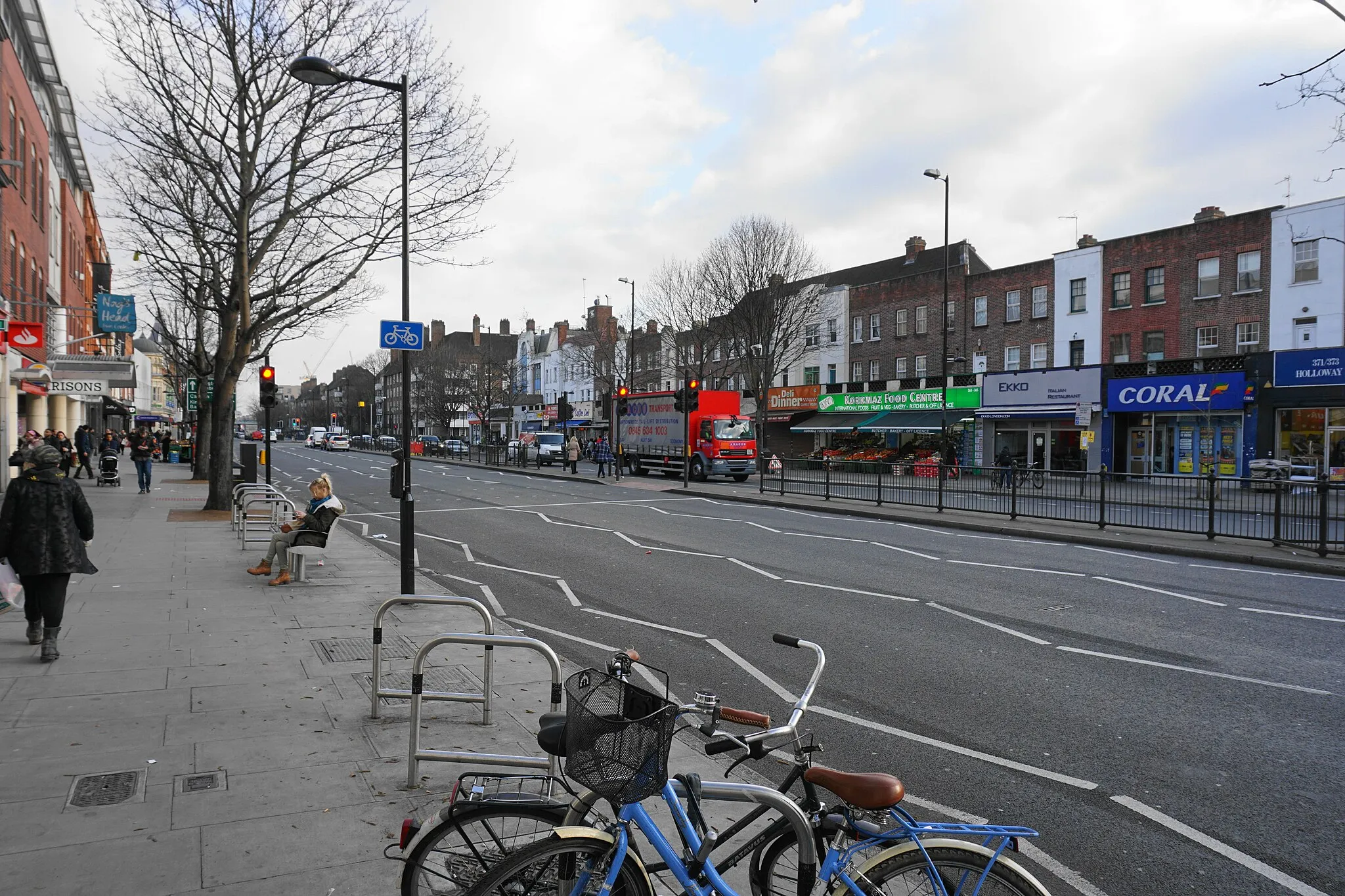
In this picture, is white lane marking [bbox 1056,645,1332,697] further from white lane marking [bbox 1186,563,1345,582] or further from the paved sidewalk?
white lane marking [bbox 1186,563,1345,582]

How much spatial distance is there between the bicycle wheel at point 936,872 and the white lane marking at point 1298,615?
8.76 metres

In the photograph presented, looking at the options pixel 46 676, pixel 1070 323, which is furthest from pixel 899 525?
pixel 1070 323

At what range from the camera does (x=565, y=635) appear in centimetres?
848

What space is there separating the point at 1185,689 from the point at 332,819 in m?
6.20

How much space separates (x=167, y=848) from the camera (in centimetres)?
380

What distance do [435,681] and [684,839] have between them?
14.0 ft

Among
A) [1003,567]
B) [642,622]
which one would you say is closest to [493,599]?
[642,622]

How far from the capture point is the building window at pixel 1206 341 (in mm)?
33719

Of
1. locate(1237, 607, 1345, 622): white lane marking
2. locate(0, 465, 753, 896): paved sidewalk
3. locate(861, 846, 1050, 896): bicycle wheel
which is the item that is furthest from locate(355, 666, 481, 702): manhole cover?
locate(1237, 607, 1345, 622): white lane marking

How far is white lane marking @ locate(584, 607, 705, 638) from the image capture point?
8508 millimetres

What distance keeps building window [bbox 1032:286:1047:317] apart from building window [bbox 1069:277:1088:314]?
4.18ft

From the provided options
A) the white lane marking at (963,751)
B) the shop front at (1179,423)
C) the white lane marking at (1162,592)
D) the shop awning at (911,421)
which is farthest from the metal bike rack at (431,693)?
the shop awning at (911,421)

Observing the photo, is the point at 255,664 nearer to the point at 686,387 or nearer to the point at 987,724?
the point at 987,724

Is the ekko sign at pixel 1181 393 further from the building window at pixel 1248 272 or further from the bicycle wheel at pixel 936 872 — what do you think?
the bicycle wheel at pixel 936 872
